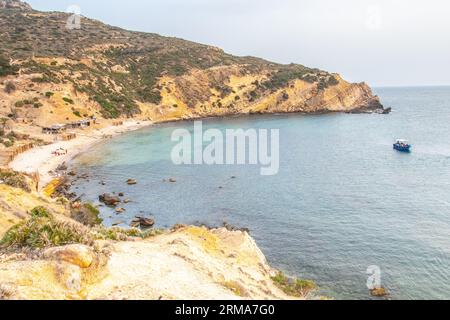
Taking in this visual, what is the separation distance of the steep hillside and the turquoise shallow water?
78.5 feet

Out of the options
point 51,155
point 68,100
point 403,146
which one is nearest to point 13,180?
point 51,155

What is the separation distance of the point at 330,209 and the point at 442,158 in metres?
33.3

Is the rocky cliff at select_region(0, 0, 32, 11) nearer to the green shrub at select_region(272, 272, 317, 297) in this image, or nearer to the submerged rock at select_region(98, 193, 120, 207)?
the submerged rock at select_region(98, 193, 120, 207)

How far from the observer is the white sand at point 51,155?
53537mm

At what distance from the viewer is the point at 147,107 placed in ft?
368

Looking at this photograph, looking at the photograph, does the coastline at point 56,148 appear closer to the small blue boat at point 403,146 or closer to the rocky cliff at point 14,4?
the small blue boat at point 403,146

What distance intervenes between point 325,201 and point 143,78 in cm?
9229

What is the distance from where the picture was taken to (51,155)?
63125 mm

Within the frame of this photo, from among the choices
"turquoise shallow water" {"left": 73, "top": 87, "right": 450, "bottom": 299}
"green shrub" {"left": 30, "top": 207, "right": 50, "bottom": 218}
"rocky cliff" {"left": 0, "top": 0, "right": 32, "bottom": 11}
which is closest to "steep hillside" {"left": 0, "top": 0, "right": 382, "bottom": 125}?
"turquoise shallow water" {"left": 73, "top": 87, "right": 450, "bottom": 299}

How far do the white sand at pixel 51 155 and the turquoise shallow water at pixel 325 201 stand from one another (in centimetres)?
293

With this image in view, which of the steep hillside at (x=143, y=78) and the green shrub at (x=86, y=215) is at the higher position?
the steep hillside at (x=143, y=78)

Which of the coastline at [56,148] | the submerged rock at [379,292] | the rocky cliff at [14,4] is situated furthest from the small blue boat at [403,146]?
the rocky cliff at [14,4]
